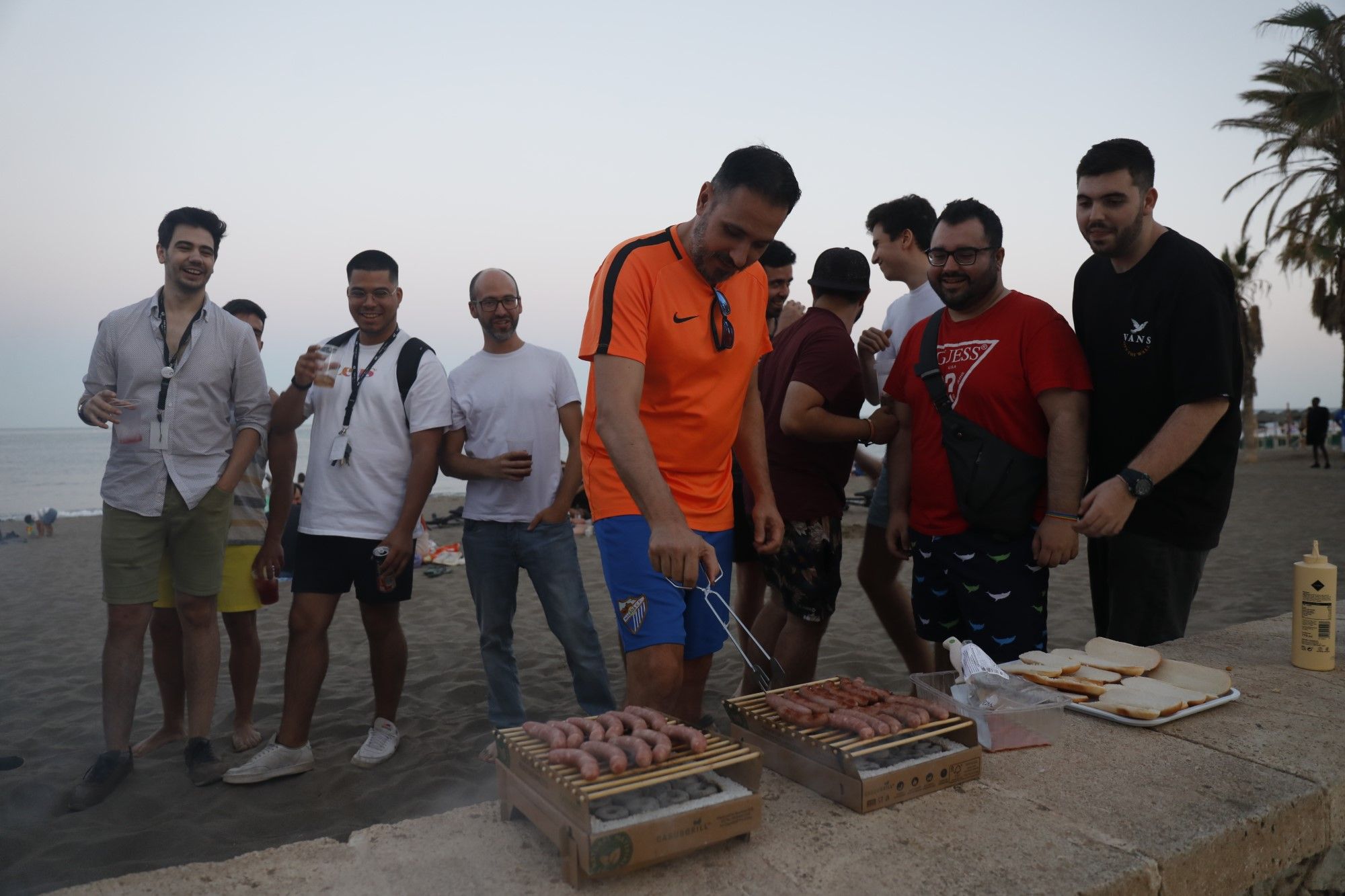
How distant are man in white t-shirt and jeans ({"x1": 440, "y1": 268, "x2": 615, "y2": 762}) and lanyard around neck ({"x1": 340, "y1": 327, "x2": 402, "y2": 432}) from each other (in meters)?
0.48

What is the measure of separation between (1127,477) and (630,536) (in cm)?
183

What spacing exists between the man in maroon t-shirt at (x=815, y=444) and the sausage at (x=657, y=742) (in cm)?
206

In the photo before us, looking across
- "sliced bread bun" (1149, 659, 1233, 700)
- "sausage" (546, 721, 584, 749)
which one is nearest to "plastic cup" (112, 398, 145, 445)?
"sausage" (546, 721, 584, 749)

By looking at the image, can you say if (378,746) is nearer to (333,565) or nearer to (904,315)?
(333,565)

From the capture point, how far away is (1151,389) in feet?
10.8

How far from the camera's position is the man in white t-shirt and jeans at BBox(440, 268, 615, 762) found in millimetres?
4500

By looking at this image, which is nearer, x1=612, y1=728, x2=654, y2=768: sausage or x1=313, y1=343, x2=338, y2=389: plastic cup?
x1=612, y1=728, x2=654, y2=768: sausage

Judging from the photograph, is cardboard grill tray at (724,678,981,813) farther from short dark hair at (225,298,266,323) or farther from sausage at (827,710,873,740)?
short dark hair at (225,298,266,323)

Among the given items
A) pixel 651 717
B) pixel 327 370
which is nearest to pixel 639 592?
pixel 651 717

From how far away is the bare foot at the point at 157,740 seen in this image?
4562 millimetres

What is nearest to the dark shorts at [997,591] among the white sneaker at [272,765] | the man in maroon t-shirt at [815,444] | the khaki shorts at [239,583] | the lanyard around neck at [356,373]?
the man in maroon t-shirt at [815,444]

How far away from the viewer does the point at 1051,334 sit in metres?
3.33

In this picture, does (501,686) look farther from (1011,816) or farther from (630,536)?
(1011,816)

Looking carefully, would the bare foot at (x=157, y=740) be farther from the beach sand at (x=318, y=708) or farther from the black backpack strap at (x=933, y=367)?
the black backpack strap at (x=933, y=367)
